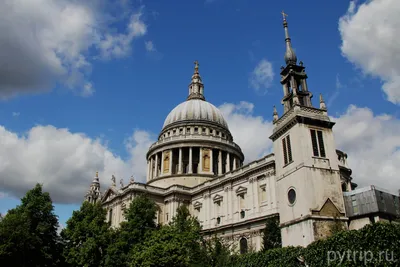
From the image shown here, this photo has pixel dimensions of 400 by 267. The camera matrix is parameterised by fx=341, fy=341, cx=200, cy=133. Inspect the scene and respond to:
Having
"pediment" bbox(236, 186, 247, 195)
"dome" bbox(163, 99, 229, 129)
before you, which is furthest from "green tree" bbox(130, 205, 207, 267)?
"dome" bbox(163, 99, 229, 129)

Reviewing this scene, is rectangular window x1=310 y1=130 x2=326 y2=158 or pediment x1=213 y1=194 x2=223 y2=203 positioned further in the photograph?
pediment x1=213 y1=194 x2=223 y2=203

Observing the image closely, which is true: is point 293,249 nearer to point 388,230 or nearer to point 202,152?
point 388,230

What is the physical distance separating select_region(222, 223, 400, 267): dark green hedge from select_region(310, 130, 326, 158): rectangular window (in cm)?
945

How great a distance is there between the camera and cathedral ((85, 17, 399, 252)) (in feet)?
87.5

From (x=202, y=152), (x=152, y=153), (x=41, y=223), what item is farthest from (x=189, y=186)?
(x=41, y=223)

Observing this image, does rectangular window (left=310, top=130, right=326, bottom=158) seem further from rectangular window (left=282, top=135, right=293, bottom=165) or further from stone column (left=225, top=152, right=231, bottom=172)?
stone column (left=225, top=152, right=231, bottom=172)

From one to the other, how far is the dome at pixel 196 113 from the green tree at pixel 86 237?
29.1 meters

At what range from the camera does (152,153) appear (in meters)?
69.2

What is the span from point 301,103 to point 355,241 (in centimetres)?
1654

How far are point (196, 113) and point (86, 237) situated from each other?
3605cm

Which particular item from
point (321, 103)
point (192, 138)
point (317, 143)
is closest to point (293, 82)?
point (321, 103)

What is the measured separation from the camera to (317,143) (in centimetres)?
2923

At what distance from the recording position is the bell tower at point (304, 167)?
26.3m

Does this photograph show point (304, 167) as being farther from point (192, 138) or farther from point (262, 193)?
point (192, 138)
